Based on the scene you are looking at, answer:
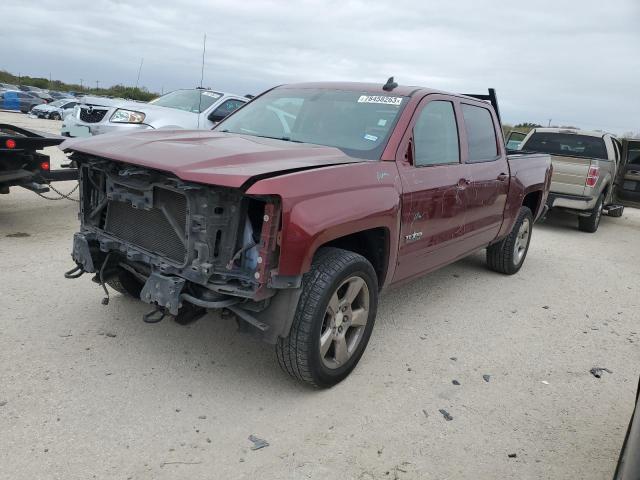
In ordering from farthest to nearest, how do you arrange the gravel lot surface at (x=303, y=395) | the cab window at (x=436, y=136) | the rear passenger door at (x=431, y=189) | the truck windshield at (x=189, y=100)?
the truck windshield at (x=189, y=100) → the cab window at (x=436, y=136) → the rear passenger door at (x=431, y=189) → the gravel lot surface at (x=303, y=395)

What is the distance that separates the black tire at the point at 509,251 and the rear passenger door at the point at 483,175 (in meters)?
0.67

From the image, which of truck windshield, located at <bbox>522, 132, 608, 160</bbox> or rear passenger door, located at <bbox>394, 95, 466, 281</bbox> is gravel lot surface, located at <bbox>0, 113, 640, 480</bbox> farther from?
truck windshield, located at <bbox>522, 132, 608, 160</bbox>

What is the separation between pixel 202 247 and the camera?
2809 mm

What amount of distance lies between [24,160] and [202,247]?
458cm

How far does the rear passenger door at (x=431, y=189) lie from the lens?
371 centimetres

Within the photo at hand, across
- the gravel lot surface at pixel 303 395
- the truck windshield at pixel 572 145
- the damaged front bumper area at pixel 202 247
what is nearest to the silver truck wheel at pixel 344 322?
the gravel lot surface at pixel 303 395

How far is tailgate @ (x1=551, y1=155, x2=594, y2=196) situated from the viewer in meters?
9.73

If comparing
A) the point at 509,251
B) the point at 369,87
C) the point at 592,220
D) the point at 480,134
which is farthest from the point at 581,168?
the point at 369,87

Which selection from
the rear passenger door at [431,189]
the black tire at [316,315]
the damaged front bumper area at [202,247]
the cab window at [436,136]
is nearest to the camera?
the damaged front bumper area at [202,247]

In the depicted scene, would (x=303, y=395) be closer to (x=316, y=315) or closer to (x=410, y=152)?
(x=316, y=315)

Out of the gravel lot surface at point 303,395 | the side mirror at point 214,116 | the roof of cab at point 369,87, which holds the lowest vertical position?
the gravel lot surface at point 303,395

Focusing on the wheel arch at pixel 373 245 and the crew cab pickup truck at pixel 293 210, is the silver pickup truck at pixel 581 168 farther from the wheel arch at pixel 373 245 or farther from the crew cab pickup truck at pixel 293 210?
the wheel arch at pixel 373 245

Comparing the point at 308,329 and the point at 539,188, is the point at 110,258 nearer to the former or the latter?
the point at 308,329

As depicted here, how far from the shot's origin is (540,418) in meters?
3.24
